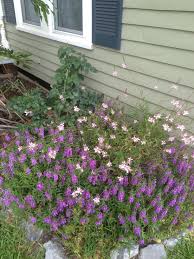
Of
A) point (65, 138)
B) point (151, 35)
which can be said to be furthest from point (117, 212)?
point (151, 35)

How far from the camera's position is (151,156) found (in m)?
2.28

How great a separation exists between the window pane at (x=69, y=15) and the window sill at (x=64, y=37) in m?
0.10

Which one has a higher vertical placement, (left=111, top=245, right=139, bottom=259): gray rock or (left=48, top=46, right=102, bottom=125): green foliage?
(left=48, top=46, right=102, bottom=125): green foliage

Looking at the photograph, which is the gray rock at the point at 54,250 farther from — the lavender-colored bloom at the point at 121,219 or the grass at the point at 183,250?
the grass at the point at 183,250

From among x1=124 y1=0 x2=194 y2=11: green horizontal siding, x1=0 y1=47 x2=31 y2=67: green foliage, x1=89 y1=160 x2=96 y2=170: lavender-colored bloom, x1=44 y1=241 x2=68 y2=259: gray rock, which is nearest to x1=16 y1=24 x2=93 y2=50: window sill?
x1=0 y1=47 x2=31 y2=67: green foliage

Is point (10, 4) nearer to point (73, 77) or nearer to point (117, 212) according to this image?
point (73, 77)

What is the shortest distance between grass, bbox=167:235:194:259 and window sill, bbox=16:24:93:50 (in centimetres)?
232

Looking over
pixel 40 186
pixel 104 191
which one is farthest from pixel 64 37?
pixel 104 191

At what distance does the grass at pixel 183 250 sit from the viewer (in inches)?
82.1

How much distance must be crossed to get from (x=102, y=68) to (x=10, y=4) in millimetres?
2781

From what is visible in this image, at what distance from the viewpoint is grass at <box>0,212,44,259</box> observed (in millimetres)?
2062

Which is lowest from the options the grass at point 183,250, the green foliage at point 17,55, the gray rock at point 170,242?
the grass at point 183,250

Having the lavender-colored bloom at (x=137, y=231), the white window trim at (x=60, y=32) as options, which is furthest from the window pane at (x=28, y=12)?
the lavender-colored bloom at (x=137, y=231)

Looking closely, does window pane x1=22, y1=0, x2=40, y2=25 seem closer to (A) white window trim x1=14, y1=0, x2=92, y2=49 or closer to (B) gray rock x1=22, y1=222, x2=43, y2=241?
(A) white window trim x1=14, y1=0, x2=92, y2=49
